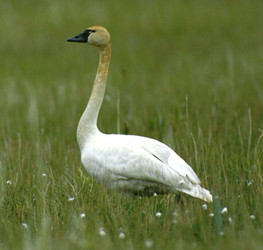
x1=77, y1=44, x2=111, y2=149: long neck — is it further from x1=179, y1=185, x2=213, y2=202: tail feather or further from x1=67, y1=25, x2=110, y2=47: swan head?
x1=179, y1=185, x2=213, y2=202: tail feather

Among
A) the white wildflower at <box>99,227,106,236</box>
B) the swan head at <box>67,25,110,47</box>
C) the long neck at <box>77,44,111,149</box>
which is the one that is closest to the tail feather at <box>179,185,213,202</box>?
the white wildflower at <box>99,227,106,236</box>

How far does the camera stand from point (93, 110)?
572 cm

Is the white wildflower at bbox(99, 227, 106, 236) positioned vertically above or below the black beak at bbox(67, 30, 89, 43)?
below

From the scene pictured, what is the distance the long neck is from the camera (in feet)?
18.4

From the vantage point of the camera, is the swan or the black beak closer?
the swan

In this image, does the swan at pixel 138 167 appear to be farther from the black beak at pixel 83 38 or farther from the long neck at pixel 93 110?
the black beak at pixel 83 38

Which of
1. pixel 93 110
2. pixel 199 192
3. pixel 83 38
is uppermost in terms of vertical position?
pixel 83 38

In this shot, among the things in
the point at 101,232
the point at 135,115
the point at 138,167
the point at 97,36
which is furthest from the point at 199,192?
the point at 135,115

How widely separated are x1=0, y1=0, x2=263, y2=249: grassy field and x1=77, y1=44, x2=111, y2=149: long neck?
42 centimetres

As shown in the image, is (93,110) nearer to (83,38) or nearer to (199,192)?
(83,38)

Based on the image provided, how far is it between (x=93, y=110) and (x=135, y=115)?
110 inches

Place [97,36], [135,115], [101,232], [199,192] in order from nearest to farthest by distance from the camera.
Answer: [101,232]
[199,192]
[97,36]
[135,115]

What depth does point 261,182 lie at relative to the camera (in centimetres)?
491

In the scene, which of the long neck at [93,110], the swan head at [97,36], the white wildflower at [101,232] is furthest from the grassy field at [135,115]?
the swan head at [97,36]
